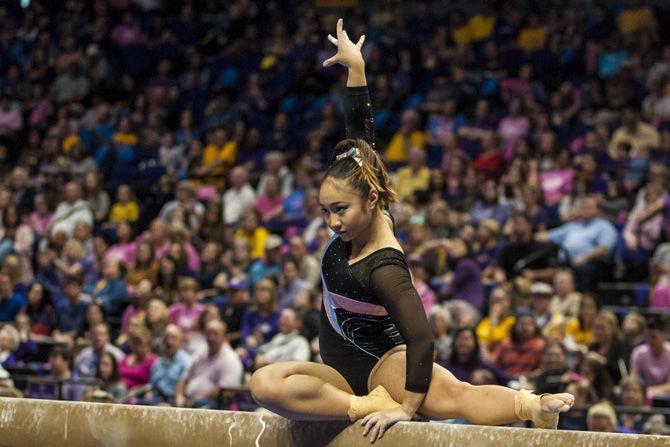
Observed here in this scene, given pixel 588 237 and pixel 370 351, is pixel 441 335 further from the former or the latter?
pixel 370 351

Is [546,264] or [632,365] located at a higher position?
[546,264]

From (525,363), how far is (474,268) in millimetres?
1301

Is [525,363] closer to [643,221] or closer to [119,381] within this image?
[643,221]

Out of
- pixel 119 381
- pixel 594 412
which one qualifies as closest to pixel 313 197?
pixel 119 381

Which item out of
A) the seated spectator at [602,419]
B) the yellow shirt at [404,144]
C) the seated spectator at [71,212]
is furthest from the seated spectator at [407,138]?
the seated spectator at [602,419]

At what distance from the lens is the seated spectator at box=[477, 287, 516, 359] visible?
8.49 meters

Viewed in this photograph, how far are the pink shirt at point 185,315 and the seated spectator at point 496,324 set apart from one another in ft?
7.66

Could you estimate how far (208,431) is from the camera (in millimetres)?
3824

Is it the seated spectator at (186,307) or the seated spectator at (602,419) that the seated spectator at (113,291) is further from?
the seated spectator at (602,419)

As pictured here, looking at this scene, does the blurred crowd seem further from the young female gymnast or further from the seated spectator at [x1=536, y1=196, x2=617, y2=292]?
the young female gymnast

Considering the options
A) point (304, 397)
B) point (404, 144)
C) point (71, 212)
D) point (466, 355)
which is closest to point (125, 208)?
point (71, 212)

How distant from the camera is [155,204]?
1236 centimetres

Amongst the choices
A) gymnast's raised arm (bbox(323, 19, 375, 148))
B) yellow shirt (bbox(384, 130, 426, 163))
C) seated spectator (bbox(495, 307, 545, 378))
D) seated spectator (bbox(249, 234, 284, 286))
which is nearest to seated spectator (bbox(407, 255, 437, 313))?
seated spectator (bbox(495, 307, 545, 378))

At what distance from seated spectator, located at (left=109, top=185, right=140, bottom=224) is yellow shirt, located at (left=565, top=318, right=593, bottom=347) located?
5.46m
